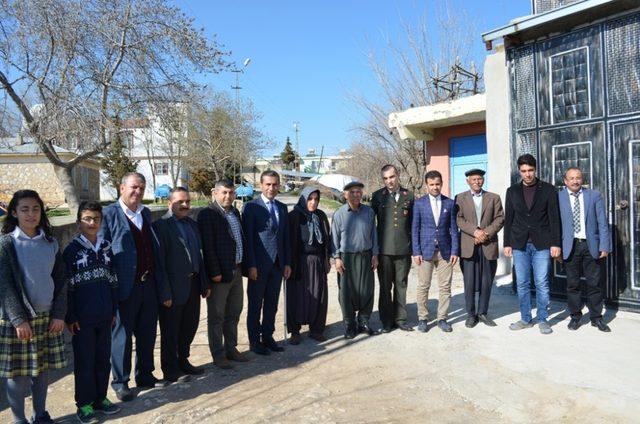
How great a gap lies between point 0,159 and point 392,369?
30.9 metres

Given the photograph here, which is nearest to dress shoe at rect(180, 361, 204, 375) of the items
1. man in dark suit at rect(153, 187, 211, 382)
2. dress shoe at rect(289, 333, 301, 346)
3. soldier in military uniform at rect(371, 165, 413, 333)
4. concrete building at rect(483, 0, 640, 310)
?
man in dark suit at rect(153, 187, 211, 382)

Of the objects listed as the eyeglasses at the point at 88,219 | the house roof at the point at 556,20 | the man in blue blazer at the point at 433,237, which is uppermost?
the house roof at the point at 556,20

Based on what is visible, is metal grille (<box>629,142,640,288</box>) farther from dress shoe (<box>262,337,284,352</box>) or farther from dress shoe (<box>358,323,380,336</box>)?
dress shoe (<box>262,337,284,352</box>)

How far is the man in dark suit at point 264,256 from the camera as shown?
5.23 m

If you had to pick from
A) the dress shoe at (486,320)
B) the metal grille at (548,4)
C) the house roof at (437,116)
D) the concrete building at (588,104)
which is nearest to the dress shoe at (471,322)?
the dress shoe at (486,320)

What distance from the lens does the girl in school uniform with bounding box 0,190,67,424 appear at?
3.37 meters

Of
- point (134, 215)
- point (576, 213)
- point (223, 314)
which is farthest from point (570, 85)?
point (134, 215)

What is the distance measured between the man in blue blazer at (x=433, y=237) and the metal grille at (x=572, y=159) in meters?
2.09

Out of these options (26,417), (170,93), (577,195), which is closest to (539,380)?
(577,195)

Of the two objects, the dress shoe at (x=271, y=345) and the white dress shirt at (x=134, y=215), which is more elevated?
the white dress shirt at (x=134, y=215)

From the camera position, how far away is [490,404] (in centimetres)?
396

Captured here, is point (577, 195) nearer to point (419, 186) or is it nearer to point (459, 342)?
point (459, 342)

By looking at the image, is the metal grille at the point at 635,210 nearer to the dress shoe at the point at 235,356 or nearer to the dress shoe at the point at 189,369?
the dress shoe at the point at 235,356

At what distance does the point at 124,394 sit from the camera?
409 centimetres
